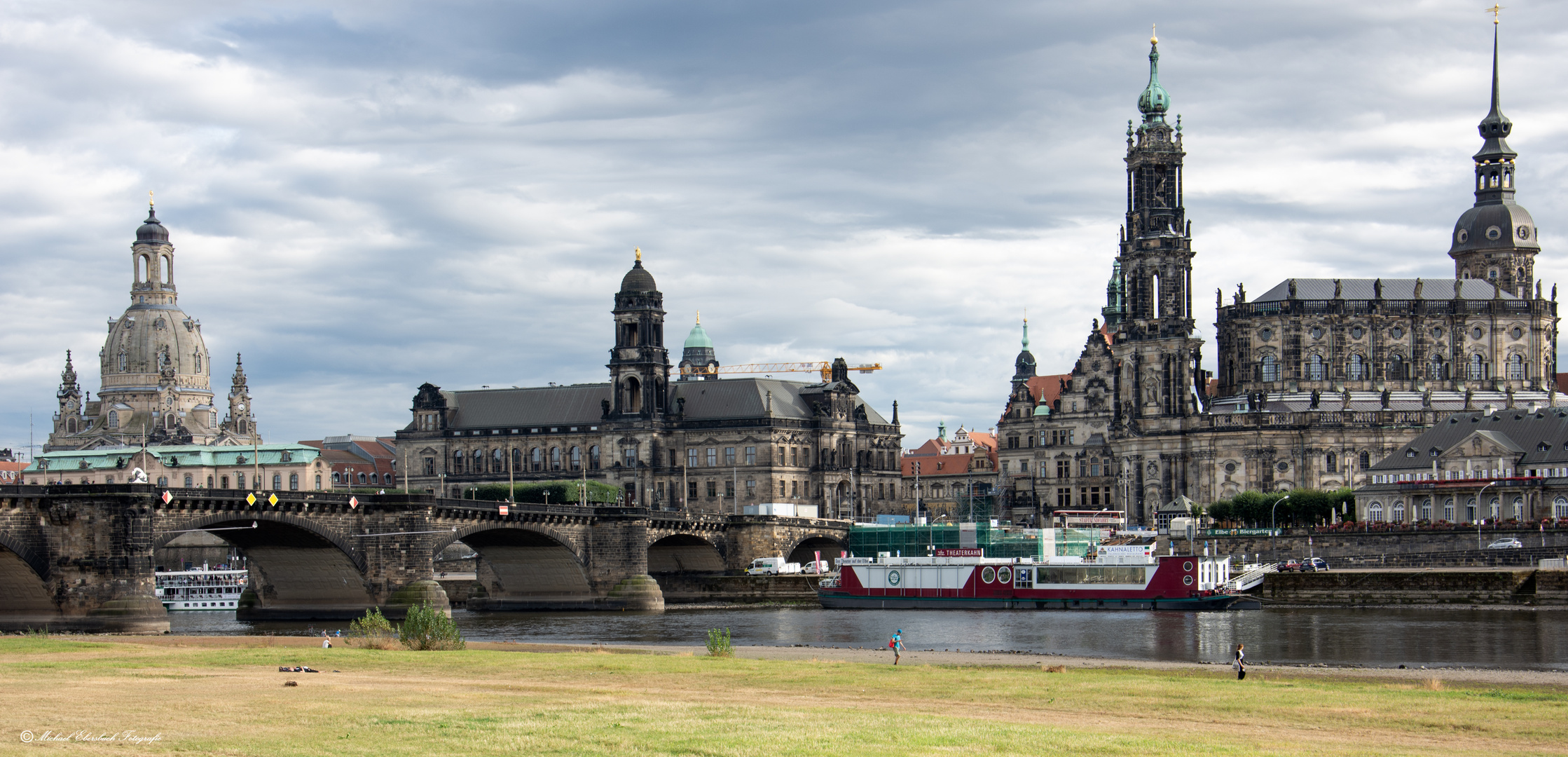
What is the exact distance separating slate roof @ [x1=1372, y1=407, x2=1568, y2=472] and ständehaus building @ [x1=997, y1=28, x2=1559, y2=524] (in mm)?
12153

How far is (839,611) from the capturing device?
10044cm

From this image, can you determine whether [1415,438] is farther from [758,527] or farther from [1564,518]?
[758,527]

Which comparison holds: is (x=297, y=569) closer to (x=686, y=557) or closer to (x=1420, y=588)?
(x=686, y=557)

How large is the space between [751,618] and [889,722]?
196ft

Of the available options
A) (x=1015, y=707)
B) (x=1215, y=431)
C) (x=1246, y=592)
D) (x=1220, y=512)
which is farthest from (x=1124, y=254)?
(x=1015, y=707)

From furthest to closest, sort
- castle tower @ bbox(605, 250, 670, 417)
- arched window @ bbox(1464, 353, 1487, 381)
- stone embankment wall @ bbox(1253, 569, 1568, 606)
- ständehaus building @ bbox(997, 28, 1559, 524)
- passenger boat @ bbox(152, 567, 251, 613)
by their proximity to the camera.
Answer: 1. castle tower @ bbox(605, 250, 670, 417)
2. arched window @ bbox(1464, 353, 1487, 381)
3. ständehaus building @ bbox(997, 28, 1559, 524)
4. passenger boat @ bbox(152, 567, 251, 613)
5. stone embankment wall @ bbox(1253, 569, 1568, 606)

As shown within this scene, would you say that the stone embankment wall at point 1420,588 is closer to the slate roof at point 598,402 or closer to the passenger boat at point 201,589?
the passenger boat at point 201,589

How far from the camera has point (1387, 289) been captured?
144 meters

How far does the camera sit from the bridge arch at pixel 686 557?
118 m

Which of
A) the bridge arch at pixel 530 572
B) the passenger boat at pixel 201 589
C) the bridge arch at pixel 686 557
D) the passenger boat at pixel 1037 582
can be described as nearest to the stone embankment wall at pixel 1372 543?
the passenger boat at pixel 1037 582

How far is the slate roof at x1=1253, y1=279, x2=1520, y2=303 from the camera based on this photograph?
470 ft

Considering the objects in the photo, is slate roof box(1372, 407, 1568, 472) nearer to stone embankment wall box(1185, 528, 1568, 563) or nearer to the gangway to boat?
stone embankment wall box(1185, 528, 1568, 563)

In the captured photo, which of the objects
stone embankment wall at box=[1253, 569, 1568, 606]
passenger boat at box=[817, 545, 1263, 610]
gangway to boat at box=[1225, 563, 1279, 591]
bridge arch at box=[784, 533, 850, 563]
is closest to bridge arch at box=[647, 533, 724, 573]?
bridge arch at box=[784, 533, 850, 563]

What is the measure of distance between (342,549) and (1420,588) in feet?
178
